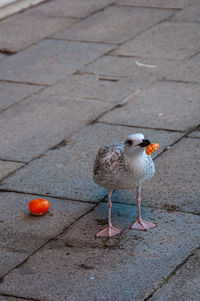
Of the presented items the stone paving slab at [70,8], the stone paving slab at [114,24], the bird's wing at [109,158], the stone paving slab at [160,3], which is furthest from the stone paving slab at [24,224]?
the stone paving slab at [160,3]

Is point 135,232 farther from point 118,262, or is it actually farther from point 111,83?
point 111,83

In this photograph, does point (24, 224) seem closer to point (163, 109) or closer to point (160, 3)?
point (163, 109)

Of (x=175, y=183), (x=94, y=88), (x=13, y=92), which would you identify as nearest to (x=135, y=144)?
(x=175, y=183)

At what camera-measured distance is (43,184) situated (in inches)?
270

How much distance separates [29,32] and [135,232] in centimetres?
696

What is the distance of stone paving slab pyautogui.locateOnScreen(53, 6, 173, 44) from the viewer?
37.6 ft

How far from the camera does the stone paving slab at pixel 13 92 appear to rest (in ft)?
29.9

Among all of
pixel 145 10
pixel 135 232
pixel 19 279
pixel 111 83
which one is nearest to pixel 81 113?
pixel 111 83

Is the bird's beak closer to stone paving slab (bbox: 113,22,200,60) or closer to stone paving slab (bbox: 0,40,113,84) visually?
stone paving slab (bbox: 0,40,113,84)

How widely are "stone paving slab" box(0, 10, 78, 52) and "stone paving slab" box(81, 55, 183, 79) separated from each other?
1.79 metres

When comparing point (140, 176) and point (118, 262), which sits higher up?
point (140, 176)

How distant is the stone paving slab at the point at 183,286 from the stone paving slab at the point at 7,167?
2673 millimetres

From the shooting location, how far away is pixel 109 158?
18.5 feet

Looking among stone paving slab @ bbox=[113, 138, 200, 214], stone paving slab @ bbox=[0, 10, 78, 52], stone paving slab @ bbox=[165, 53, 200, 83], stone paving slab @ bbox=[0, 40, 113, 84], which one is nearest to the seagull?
stone paving slab @ bbox=[113, 138, 200, 214]
